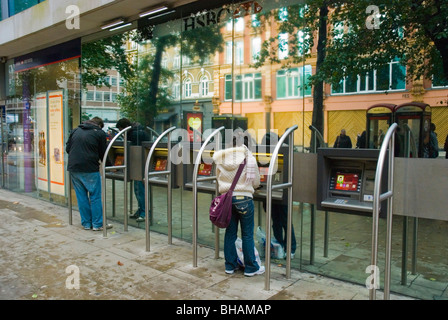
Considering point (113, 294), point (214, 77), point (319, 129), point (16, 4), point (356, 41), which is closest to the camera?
point (113, 294)

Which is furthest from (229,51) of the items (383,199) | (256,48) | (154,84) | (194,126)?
(383,199)

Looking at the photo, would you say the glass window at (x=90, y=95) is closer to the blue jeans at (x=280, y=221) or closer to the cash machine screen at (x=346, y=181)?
the blue jeans at (x=280, y=221)

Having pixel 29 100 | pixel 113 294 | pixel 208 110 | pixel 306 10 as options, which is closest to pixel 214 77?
pixel 208 110

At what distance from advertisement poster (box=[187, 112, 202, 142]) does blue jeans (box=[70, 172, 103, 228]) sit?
168 cm

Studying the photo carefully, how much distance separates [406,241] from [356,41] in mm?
2135

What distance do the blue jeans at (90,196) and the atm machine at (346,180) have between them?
3.83 metres

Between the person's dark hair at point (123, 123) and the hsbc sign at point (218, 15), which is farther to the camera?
the person's dark hair at point (123, 123)

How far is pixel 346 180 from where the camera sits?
3945 millimetres

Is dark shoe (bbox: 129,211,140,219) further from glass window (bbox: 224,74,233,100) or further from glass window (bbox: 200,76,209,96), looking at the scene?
glass window (bbox: 224,74,233,100)

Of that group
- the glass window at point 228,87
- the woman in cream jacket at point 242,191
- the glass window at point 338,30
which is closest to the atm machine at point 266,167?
the woman in cream jacket at point 242,191

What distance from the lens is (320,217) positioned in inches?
187

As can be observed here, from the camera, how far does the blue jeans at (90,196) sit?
638 centimetres

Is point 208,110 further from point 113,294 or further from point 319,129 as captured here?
point 113,294

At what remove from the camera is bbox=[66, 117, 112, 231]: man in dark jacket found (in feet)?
20.6
